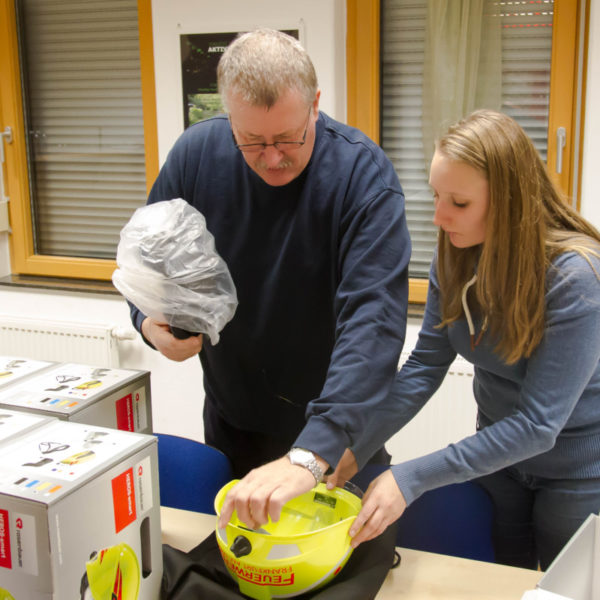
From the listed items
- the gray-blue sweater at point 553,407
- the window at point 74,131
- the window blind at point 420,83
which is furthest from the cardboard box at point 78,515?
the window at point 74,131

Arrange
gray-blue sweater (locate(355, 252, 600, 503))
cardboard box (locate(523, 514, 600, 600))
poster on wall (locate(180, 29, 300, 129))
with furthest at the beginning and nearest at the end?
poster on wall (locate(180, 29, 300, 129))
gray-blue sweater (locate(355, 252, 600, 503))
cardboard box (locate(523, 514, 600, 600))

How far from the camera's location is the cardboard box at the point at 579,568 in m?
0.98

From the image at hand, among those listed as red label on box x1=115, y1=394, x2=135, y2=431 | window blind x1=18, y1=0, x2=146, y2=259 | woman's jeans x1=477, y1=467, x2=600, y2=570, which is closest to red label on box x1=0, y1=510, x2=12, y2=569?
red label on box x1=115, y1=394, x2=135, y2=431

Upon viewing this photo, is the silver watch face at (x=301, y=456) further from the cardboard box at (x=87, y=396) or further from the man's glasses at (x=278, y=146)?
the man's glasses at (x=278, y=146)

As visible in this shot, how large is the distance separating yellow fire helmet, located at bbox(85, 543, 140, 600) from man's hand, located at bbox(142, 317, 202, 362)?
0.37 metres

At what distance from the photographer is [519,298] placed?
1.26 metres

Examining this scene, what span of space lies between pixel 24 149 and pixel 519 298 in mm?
2672

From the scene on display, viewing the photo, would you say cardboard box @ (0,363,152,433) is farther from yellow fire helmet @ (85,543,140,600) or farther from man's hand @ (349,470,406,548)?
man's hand @ (349,470,406,548)

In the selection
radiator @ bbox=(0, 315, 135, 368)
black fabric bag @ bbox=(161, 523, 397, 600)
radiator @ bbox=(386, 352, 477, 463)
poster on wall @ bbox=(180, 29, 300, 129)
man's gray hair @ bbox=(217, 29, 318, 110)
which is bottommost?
radiator @ bbox=(386, 352, 477, 463)

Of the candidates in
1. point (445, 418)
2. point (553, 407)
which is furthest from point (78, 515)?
point (445, 418)

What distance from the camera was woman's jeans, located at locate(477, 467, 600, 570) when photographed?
1.37m

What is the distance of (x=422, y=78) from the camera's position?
2.63 m

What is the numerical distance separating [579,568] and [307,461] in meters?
0.45

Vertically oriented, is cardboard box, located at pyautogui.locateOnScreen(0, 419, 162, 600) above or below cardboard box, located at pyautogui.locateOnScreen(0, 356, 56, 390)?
below
